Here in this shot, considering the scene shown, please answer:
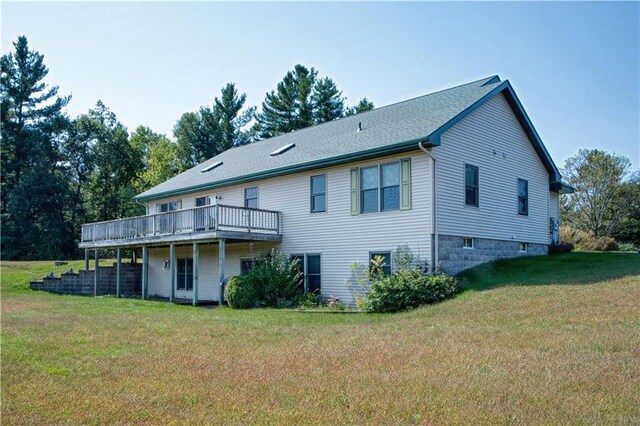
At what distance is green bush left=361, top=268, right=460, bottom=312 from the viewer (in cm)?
1541

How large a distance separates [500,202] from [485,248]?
6.58 ft

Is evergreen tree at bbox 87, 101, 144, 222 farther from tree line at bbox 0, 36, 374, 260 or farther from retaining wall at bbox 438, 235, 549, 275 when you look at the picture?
retaining wall at bbox 438, 235, 549, 275

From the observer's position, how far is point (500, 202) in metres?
20.2

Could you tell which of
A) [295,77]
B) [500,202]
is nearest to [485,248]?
[500,202]


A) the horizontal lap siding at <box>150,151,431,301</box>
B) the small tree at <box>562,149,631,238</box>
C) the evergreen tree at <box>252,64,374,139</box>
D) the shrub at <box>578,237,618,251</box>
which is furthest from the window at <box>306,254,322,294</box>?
the evergreen tree at <box>252,64,374,139</box>

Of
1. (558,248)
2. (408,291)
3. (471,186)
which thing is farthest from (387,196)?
(558,248)

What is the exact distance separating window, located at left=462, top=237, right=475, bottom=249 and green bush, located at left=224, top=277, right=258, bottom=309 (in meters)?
6.94

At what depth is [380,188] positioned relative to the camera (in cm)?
1820

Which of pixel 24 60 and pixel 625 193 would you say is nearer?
pixel 625 193

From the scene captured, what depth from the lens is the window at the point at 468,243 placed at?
59.9 feet

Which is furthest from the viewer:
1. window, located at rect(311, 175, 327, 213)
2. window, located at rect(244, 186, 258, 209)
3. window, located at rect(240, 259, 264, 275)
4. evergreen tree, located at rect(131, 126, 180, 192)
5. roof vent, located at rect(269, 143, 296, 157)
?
evergreen tree, located at rect(131, 126, 180, 192)

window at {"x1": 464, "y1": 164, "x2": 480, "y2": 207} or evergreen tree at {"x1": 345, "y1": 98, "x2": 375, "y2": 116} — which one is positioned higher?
evergreen tree at {"x1": 345, "y1": 98, "x2": 375, "y2": 116}

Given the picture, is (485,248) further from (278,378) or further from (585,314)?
(278,378)

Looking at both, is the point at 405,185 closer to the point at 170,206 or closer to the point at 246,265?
the point at 246,265
